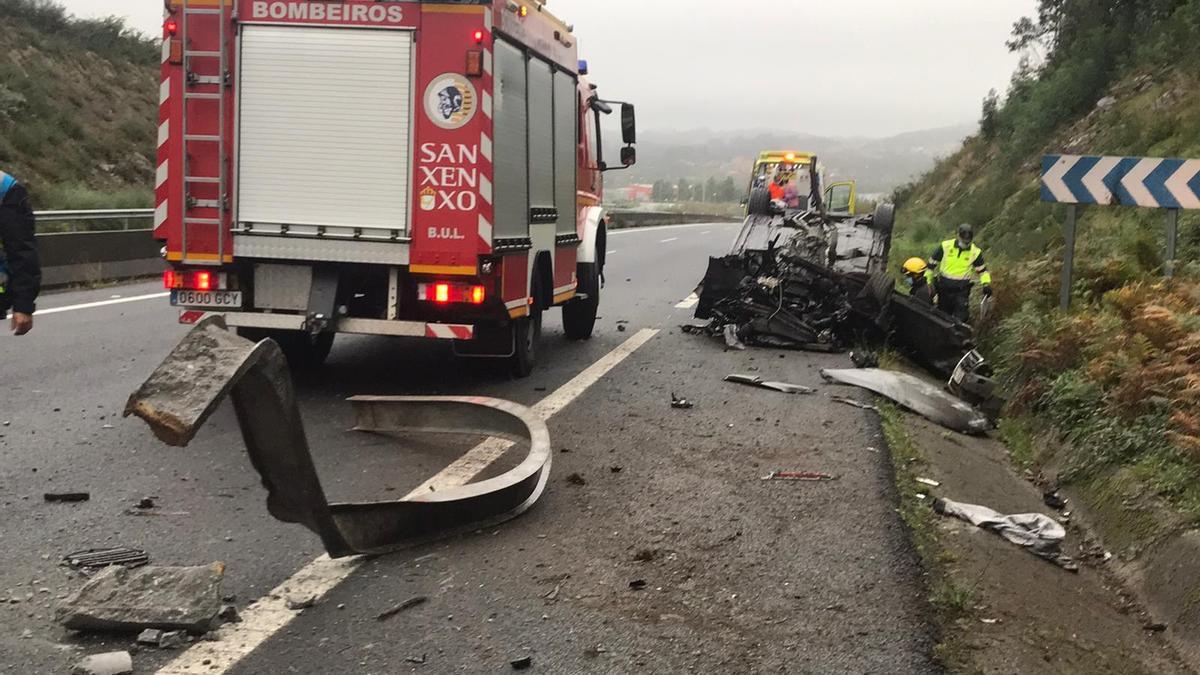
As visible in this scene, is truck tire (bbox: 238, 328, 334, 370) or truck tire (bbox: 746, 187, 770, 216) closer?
truck tire (bbox: 238, 328, 334, 370)

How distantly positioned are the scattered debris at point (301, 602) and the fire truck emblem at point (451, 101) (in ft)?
14.2

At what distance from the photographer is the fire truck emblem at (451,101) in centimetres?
795

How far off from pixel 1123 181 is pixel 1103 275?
1210mm

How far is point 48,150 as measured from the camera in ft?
93.0

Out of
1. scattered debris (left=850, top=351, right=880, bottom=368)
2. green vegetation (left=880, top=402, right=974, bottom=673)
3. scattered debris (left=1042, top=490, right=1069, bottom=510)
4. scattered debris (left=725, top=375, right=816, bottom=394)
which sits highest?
scattered debris (left=850, top=351, right=880, bottom=368)

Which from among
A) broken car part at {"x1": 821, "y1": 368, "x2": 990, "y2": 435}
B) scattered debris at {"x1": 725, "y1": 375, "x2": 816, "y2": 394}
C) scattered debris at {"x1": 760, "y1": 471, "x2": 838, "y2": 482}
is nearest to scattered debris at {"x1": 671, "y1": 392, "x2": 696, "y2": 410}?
scattered debris at {"x1": 725, "y1": 375, "x2": 816, "y2": 394}

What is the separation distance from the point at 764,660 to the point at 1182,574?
2.32 m

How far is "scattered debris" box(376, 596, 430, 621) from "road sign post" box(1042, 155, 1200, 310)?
7378 mm

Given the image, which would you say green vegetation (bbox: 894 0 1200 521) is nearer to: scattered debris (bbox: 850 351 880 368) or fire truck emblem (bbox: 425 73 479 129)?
scattered debris (bbox: 850 351 880 368)

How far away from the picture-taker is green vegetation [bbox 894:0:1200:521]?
6.96 m

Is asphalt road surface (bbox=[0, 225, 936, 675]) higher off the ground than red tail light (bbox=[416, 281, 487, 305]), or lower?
lower

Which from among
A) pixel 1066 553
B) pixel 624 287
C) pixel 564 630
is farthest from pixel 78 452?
pixel 624 287

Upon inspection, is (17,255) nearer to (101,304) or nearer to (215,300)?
(215,300)

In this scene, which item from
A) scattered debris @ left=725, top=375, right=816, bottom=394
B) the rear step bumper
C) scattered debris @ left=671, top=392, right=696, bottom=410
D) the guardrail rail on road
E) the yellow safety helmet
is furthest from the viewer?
the guardrail rail on road
